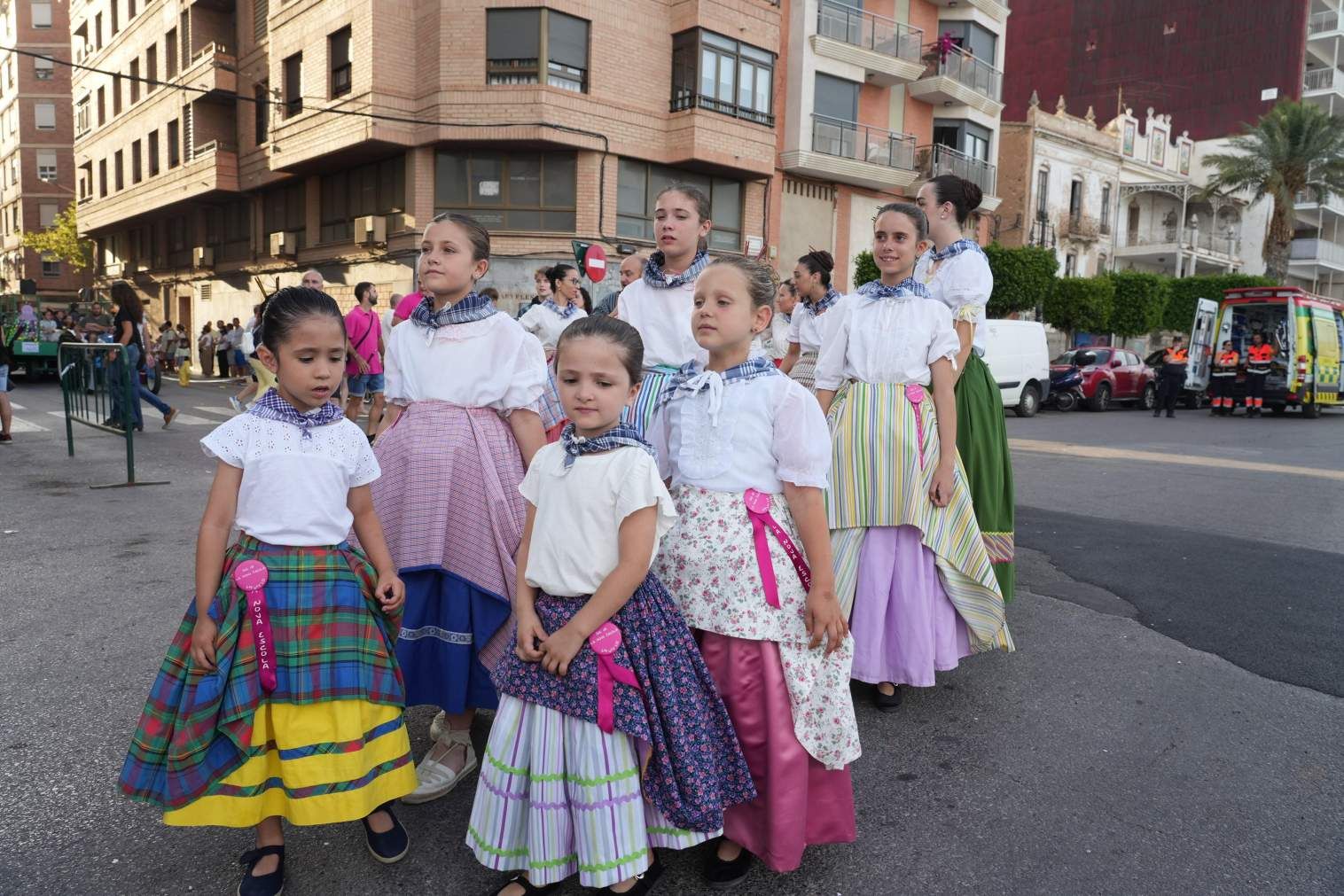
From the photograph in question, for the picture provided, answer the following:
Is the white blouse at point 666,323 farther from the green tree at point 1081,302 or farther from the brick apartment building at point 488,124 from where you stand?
the green tree at point 1081,302

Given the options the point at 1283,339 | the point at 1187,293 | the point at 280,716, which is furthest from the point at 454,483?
the point at 1187,293

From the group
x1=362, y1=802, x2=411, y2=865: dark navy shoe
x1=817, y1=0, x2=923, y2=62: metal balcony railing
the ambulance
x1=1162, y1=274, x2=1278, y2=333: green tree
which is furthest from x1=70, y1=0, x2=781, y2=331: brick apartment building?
x1=1162, y1=274, x2=1278, y2=333: green tree

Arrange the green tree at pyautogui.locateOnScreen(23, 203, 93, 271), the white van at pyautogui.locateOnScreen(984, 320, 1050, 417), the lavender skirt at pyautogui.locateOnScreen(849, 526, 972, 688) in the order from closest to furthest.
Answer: the lavender skirt at pyautogui.locateOnScreen(849, 526, 972, 688) → the white van at pyautogui.locateOnScreen(984, 320, 1050, 417) → the green tree at pyautogui.locateOnScreen(23, 203, 93, 271)

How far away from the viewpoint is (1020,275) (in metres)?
27.6

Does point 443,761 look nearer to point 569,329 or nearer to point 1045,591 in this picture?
point 569,329

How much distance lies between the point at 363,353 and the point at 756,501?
376 inches

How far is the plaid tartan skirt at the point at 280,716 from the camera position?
2.37 metres

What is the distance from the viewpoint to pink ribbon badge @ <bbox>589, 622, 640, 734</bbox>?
230cm

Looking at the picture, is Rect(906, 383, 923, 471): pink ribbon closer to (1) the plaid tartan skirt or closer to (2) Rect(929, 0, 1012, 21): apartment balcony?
(1) the plaid tartan skirt

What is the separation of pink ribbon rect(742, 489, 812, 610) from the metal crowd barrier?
7232mm

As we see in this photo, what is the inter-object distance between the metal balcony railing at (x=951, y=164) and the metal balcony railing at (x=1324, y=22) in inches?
1218

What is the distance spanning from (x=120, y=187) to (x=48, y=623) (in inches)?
1500

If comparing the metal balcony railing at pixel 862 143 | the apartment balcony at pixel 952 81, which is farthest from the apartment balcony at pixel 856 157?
the apartment balcony at pixel 952 81

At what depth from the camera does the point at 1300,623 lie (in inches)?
200
